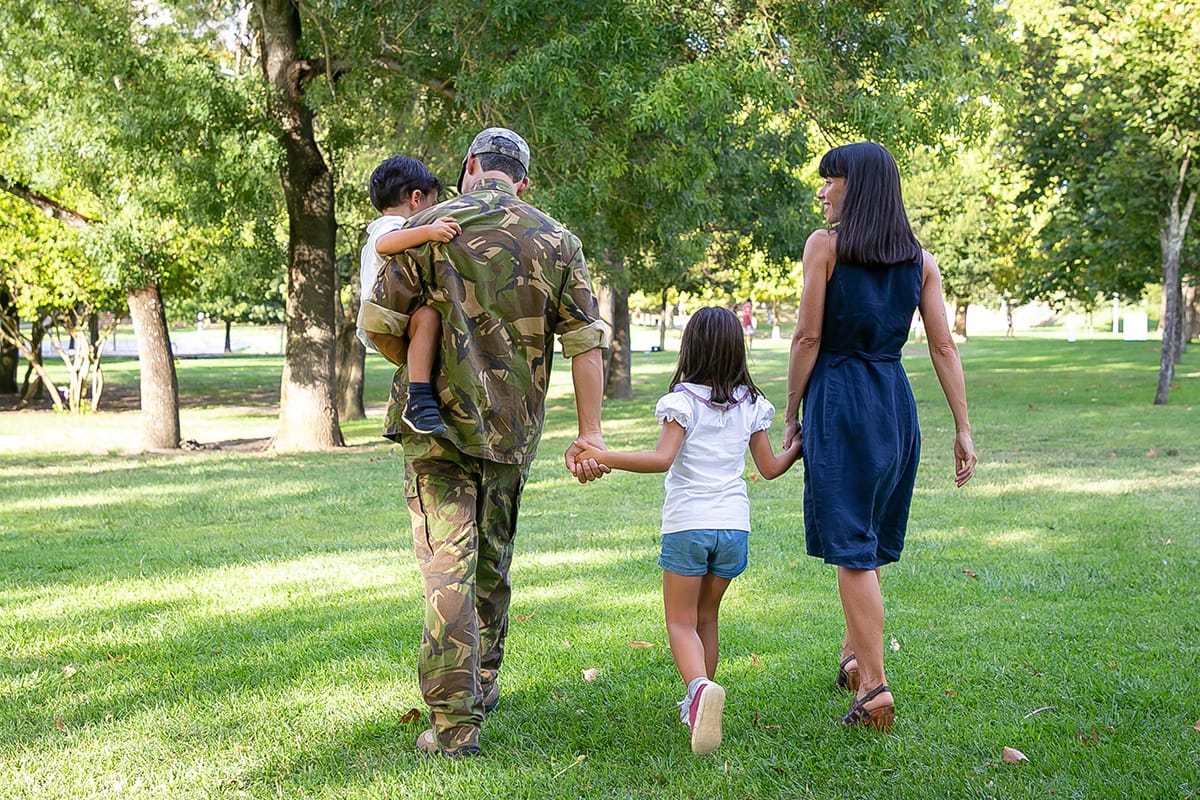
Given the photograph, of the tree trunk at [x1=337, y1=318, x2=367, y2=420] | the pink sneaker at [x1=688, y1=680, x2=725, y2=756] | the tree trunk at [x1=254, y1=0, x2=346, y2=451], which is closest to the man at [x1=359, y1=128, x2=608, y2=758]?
the pink sneaker at [x1=688, y1=680, x2=725, y2=756]

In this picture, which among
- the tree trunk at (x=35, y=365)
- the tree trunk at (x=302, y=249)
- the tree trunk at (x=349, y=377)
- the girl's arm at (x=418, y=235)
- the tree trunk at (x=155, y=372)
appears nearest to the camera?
the girl's arm at (x=418, y=235)

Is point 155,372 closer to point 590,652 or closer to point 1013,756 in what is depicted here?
point 590,652

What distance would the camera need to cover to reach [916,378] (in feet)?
109

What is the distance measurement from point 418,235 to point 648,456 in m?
1.09

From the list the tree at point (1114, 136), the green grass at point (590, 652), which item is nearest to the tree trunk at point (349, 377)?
the green grass at point (590, 652)

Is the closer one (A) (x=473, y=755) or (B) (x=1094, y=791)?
(B) (x=1094, y=791)

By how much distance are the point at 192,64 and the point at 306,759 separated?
11.4m

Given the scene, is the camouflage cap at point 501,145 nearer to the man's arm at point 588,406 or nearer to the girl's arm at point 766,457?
the man's arm at point 588,406

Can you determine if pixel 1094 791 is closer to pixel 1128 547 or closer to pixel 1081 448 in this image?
pixel 1128 547

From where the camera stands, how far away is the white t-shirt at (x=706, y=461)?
431cm

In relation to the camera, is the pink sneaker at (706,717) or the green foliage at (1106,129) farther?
Answer: the green foliage at (1106,129)

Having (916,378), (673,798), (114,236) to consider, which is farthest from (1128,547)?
(916,378)

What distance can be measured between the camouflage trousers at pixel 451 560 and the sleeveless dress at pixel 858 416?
3.65 ft

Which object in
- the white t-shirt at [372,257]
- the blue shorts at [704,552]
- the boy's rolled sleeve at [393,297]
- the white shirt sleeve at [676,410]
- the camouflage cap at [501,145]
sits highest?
the camouflage cap at [501,145]
